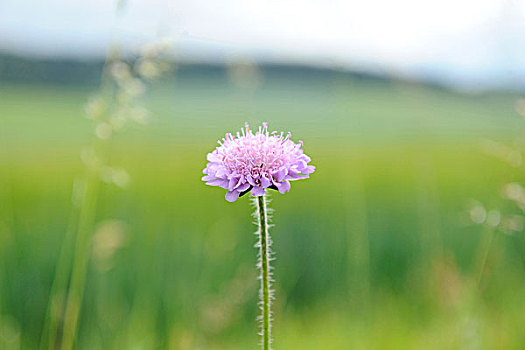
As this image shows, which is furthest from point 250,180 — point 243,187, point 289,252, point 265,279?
point 289,252

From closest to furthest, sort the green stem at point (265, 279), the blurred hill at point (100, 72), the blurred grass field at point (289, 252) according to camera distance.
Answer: the green stem at point (265, 279) → the blurred grass field at point (289, 252) → the blurred hill at point (100, 72)

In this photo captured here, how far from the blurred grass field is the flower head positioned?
0.84m

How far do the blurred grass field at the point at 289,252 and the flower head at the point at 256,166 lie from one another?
33.2 inches

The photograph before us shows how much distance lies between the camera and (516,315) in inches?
107

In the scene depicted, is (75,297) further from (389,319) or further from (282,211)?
(282,211)

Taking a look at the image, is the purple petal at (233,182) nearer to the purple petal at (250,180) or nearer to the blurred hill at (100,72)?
the purple petal at (250,180)

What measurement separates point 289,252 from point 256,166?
2.61 m

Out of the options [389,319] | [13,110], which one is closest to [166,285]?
[389,319]

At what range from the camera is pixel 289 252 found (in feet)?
11.5

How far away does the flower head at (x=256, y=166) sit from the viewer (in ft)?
3.02

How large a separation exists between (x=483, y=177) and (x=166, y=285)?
12.6 ft

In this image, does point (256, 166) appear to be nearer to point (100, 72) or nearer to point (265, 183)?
point (265, 183)

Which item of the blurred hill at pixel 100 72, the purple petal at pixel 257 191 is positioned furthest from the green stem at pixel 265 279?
the blurred hill at pixel 100 72

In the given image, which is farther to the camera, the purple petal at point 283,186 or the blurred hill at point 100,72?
the blurred hill at point 100,72
